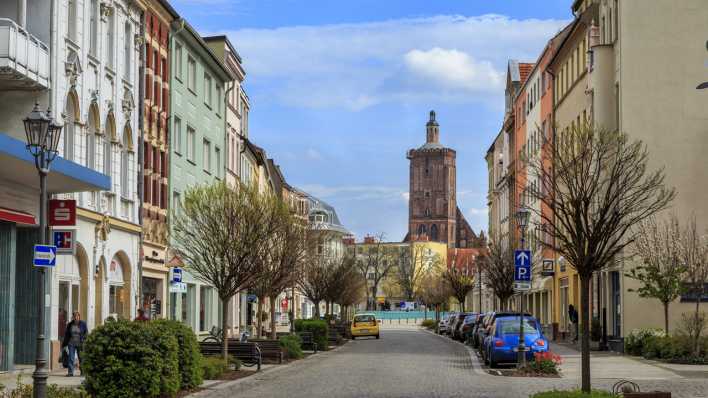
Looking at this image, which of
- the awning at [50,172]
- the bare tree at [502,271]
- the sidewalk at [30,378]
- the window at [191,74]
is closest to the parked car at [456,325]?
the bare tree at [502,271]

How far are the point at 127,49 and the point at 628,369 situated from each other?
19.0 m

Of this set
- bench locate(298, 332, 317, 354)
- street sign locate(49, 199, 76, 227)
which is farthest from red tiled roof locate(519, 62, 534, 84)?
street sign locate(49, 199, 76, 227)

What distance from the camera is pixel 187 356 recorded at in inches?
923

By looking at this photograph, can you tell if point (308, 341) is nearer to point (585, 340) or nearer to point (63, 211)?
point (63, 211)

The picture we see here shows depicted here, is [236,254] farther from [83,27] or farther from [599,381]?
[599,381]

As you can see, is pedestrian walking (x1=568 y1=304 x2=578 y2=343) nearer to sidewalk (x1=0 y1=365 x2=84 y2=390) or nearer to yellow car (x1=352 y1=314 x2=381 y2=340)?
yellow car (x1=352 y1=314 x2=381 y2=340)

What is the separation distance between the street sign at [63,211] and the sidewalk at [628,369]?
41.5 feet

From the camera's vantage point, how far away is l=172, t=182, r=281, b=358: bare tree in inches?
1271

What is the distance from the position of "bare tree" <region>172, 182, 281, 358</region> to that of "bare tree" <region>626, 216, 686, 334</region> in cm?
1277

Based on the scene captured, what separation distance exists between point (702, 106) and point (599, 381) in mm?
20968

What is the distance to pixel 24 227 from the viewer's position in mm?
31016

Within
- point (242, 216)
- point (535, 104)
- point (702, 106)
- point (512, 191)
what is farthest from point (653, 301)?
point (512, 191)

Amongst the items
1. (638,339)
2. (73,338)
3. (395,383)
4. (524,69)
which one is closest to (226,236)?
(73,338)

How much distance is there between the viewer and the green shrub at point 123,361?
20.3 m
